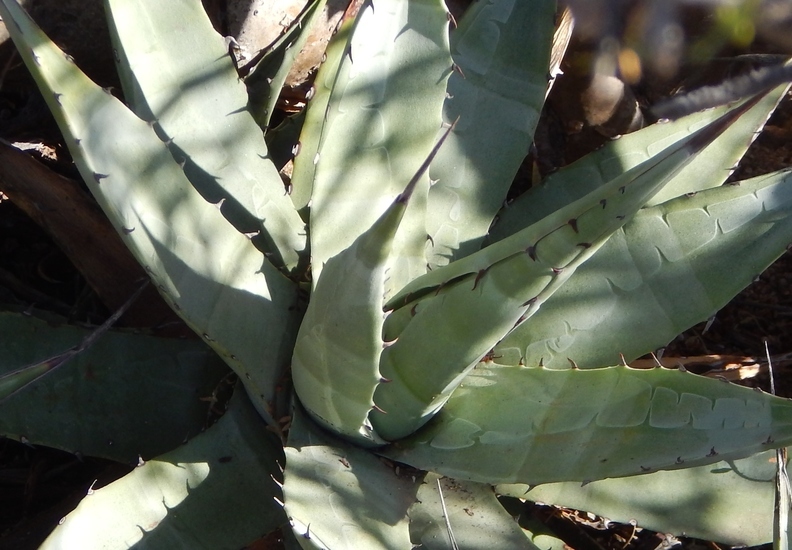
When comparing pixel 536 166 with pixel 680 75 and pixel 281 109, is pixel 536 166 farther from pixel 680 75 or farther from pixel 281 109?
pixel 281 109

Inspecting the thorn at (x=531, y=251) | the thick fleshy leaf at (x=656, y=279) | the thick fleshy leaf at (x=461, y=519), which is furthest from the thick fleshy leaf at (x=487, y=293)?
the thick fleshy leaf at (x=656, y=279)

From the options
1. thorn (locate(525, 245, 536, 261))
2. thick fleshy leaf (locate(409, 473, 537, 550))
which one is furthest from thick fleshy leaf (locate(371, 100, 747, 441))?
thick fleshy leaf (locate(409, 473, 537, 550))

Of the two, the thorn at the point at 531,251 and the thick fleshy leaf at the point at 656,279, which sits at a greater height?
the thorn at the point at 531,251

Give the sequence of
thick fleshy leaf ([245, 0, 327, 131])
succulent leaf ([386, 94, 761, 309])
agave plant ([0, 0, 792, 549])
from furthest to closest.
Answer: thick fleshy leaf ([245, 0, 327, 131]), agave plant ([0, 0, 792, 549]), succulent leaf ([386, 94, 761, 309])

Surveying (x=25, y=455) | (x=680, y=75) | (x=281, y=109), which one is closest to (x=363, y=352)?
(x=25, y=455)

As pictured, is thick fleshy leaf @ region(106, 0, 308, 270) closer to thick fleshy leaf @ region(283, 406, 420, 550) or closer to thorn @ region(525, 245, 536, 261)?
thick fleshy leaf @ region(283, 406, 420, 550)

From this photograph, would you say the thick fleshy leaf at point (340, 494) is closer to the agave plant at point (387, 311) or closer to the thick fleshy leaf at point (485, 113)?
the agave plant at point (387, 311)
